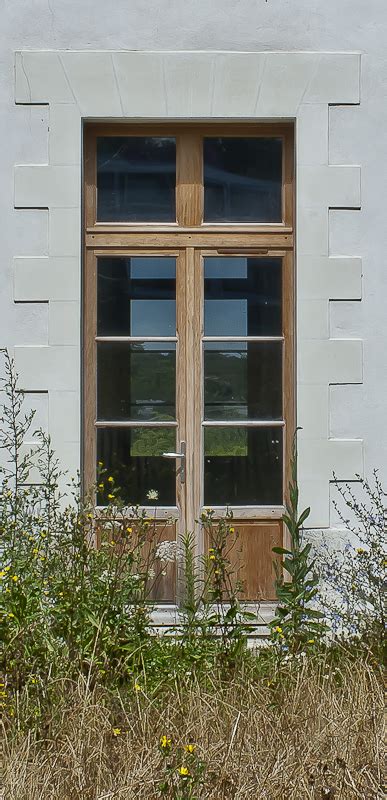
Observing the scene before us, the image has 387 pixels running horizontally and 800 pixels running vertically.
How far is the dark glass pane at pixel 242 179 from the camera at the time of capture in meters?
4.70

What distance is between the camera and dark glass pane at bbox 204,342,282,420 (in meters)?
4.69

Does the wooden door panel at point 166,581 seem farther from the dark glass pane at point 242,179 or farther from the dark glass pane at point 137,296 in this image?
the dark glass pane at point 242,179

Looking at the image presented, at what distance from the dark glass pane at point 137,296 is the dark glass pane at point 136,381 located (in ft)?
0.29

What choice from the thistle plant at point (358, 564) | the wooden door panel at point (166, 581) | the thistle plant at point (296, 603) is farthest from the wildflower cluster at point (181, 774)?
the wooden door panel at point (166, 581)

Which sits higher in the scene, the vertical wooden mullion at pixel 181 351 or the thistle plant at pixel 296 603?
the vertical wooden mullion at pixel 181 351

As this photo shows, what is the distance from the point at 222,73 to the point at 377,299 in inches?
54.7

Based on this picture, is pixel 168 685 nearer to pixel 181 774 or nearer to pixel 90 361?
pixel 181 774

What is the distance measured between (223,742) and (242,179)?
287 cm

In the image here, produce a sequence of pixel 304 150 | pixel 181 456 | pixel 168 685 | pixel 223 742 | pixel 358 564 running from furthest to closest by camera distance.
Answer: pixel 181 456 < pixel 304 150 < pixel 358 564 < pixel 168 685 < pixel 223 742

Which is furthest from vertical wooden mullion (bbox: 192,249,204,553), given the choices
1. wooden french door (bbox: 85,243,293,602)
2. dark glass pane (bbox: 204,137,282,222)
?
dark glass pane (bbox: 204,137,282,222)

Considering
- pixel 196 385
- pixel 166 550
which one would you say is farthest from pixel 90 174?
pixel 166 550

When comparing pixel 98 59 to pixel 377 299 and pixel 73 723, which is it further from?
pixel 73 723

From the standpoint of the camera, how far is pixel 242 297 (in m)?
4.71

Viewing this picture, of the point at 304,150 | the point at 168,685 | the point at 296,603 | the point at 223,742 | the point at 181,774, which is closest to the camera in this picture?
the point at 181,774
